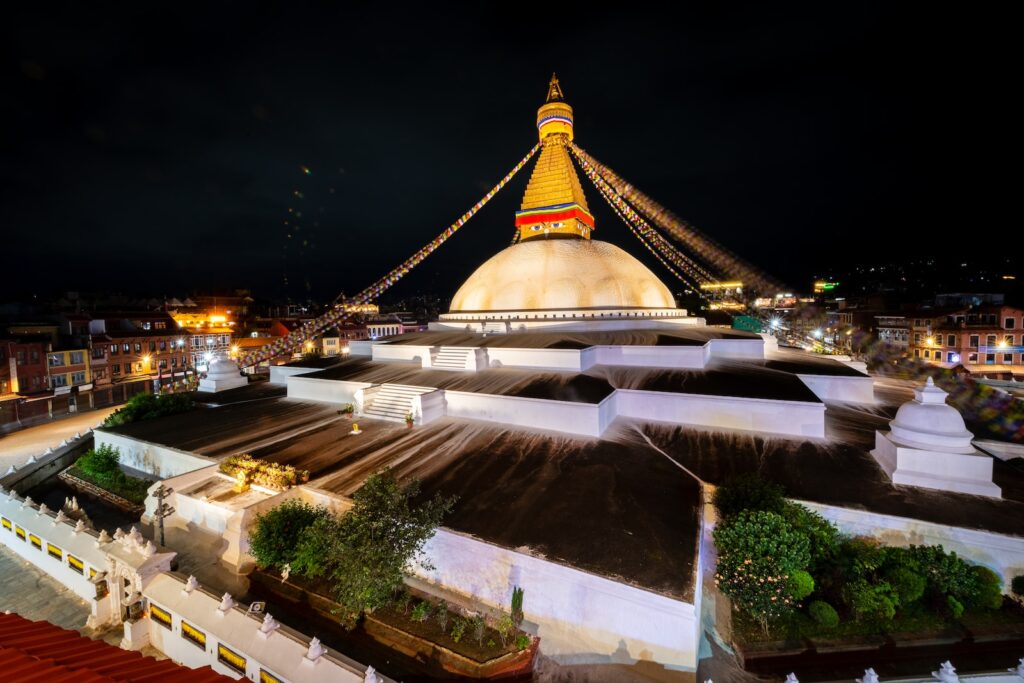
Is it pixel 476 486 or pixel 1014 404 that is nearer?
pixel 476 486

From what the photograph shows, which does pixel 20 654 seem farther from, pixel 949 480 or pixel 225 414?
pixel 949 480

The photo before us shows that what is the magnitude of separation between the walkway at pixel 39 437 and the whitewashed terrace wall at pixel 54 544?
569 cm

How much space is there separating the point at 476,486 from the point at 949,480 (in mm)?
7349

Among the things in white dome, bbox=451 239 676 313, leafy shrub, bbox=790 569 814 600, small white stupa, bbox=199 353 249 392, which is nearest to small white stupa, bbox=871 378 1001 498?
leafy shrub, bbox=790 569 814 600

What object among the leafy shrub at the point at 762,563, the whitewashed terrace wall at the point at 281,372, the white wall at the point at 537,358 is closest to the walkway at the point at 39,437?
the whitewashed terrace wall at the point at 281,372

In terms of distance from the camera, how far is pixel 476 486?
6645 millimetres

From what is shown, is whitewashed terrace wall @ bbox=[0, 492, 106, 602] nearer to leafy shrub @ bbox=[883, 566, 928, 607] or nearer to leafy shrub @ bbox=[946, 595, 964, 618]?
leafy shrub @ bbox=[883, 566, 928, 607]

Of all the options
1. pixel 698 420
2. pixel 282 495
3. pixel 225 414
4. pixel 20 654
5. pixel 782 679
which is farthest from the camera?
pixel 225 414

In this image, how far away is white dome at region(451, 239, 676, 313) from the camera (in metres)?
15.1

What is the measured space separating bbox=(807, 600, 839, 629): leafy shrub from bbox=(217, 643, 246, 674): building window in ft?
22.4

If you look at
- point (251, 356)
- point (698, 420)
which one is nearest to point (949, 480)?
point (698, 420)

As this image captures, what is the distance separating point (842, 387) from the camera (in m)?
10.5

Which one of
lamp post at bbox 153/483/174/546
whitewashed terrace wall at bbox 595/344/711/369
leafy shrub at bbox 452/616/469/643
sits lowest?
leafy shrub at bbox 452/616/469/643

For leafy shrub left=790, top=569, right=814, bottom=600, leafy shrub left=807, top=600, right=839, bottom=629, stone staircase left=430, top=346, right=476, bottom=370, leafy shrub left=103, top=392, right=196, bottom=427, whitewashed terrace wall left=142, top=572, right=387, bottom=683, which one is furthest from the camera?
stone staircase left=430, top=346, right=476, bottom=370
